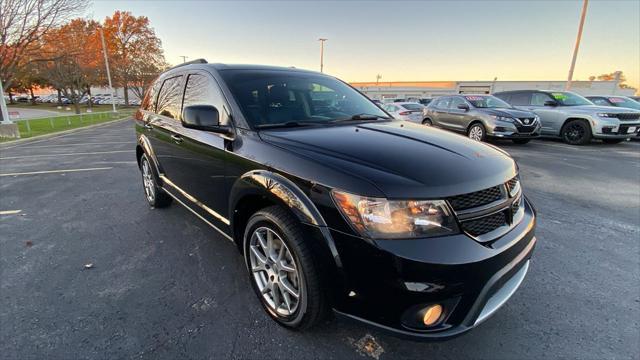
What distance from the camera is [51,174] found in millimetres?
6508

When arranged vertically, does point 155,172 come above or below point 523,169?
above

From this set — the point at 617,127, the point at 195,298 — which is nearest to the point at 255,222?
the point at 195,298

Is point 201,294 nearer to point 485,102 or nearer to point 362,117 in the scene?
point 362,117

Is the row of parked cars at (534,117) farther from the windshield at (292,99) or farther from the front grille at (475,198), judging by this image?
the front grille at (475,198)

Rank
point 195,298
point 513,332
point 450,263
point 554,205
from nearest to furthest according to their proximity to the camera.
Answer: point 450,263, point 513,332, point 195,298, point 554,205

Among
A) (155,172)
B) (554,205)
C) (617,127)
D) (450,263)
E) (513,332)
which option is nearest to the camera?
(450,263)

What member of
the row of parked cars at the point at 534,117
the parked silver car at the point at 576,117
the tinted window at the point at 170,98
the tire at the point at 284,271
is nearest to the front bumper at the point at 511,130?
the row of parked cars at the point at 534,117

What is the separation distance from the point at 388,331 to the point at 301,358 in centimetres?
63

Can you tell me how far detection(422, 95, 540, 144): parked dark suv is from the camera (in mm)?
9148

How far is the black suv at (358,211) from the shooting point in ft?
5.27

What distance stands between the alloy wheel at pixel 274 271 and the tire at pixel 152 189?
7.64ft

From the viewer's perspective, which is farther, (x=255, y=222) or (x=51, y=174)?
(x=51, y=174)

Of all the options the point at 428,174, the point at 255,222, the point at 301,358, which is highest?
the point at 428,174

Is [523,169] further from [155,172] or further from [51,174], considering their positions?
[51,174]
